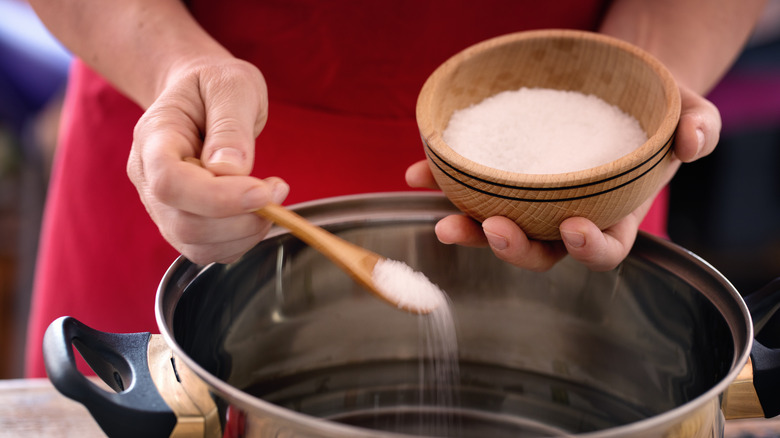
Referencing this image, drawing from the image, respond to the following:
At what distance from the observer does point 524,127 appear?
57 cm

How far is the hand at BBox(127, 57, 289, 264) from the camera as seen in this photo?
45 centimetres

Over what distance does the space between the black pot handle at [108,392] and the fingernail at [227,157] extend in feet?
0.40

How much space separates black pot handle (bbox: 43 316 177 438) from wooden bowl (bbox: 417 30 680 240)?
0.76 feet

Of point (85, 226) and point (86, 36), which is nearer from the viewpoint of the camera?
point (86, 36)

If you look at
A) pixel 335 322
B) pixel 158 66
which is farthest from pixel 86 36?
pixel 335 322

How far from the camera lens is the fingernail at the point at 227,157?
457 mm

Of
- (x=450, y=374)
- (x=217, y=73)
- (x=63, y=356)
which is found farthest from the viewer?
(x=450, y=374)

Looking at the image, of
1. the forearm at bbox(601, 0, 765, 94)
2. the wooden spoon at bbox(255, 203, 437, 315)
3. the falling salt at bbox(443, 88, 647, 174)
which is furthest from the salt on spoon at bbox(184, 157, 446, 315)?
the forearm at bbox(601, 0, 765, 94)

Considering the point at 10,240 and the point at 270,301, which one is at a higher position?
the point at 270,301

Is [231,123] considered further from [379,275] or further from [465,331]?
[465,331]

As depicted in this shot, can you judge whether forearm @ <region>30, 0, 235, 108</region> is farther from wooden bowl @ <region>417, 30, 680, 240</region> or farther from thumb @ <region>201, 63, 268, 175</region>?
wooden bowl @ <region>417, 30, 680, 240</region>

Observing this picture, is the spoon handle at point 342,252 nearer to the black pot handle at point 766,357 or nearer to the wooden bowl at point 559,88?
the wooden bowl at point 559,88

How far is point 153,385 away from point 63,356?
0.17ft

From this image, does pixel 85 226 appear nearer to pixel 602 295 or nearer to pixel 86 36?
pixel 86 36
